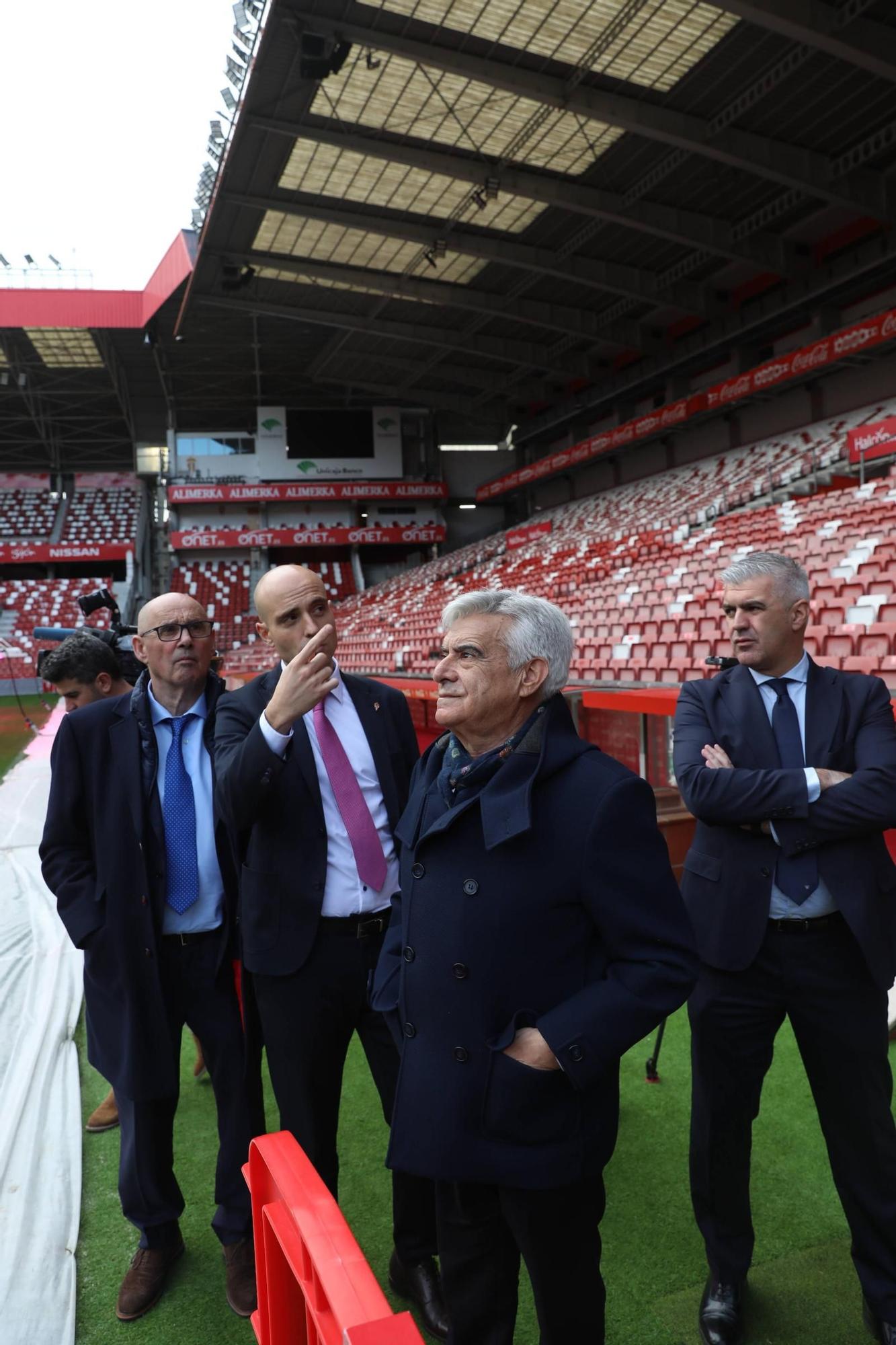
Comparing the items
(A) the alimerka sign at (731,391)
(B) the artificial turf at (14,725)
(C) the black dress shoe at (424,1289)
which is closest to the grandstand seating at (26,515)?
(B) the artificial turf at (14,725)

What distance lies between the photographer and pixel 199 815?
252cm

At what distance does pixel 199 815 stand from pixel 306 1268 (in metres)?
1.49

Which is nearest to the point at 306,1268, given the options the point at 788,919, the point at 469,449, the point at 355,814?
the point at 355,814

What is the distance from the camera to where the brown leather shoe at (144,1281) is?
2346mm

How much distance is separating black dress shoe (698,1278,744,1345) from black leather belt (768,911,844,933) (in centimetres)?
93

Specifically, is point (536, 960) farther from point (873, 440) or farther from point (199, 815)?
point (873, 440)

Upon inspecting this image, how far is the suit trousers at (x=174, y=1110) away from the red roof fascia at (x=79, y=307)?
90.4 feet

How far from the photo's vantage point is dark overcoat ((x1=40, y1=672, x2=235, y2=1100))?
A: 2389mm

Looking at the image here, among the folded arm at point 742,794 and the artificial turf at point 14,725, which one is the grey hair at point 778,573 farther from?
the artificial turf at point 14,725

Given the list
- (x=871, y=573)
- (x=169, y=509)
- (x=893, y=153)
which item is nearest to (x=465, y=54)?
(x=893, y=153)

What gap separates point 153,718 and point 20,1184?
1.67 m

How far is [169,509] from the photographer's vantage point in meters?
35.2

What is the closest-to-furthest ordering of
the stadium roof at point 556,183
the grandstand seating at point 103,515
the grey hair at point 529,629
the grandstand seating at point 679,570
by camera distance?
the grey hair at point 529,629 < the grandstand seating at point 679,570 < the stadium roof at point 556,183 < the grandstand seating at point 103,515

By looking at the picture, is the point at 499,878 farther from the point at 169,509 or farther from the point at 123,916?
the point at 169,509
